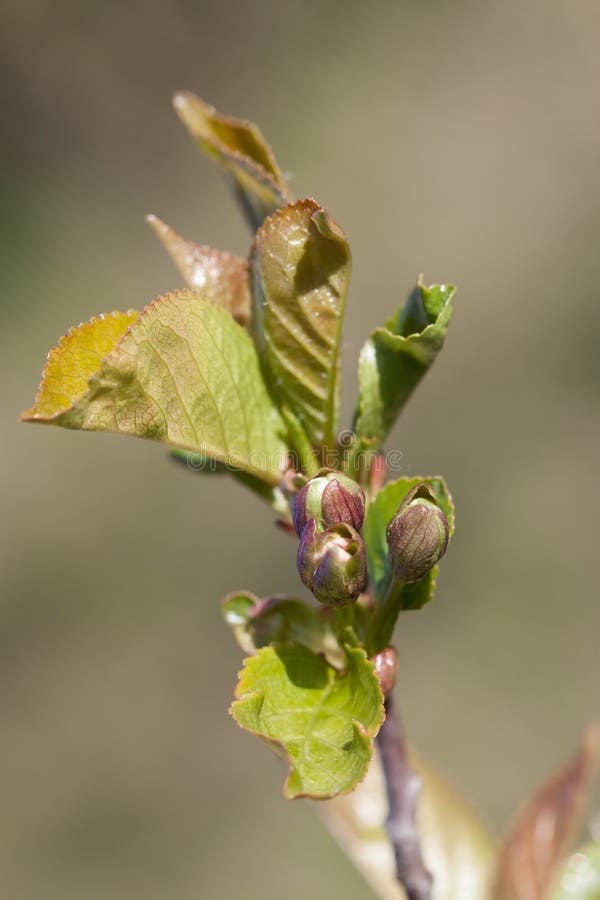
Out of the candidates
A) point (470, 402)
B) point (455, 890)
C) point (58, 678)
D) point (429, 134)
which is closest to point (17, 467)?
point (58, 678)

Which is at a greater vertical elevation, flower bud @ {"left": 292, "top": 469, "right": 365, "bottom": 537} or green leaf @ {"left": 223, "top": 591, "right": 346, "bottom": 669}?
flower bud @ {"left": 292, "top": 469, "right": 365, "bottom": 537}

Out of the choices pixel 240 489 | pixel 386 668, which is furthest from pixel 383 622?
pixel 240 489

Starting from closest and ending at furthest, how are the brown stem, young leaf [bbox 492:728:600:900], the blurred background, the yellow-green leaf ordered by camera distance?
1. the yellow-green leaf
2. the brown stem
3. young leaf [bbox 492:728:600:900]
4. the blurred background

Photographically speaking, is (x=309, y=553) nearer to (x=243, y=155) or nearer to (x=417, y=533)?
(x=417, y=533)

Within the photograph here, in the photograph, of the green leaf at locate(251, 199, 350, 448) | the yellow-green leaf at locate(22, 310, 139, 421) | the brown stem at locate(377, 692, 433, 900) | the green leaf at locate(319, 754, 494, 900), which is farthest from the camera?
the green leaf at locate(319, 754, 494, 900)

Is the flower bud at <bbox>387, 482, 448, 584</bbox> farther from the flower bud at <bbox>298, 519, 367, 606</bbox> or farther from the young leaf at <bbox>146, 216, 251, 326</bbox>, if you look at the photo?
the young leaf at <bbox>146, 216, 251, 326</bbox>

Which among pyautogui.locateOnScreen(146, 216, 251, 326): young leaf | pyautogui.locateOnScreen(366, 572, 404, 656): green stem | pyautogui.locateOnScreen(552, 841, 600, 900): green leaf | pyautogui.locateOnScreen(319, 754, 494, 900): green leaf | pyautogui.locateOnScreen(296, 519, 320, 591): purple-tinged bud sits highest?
pyautogui.locateOnScreen(146, 216, 251, 326): young leaf

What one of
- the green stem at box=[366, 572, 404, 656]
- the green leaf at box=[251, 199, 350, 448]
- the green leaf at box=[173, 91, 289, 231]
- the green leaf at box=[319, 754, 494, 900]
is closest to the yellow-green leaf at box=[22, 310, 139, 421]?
the green leaf at box=[251, 199, 350, 448]

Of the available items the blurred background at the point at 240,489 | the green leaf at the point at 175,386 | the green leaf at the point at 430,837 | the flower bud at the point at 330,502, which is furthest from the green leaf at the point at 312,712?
the blurred background at the point at 240,489
